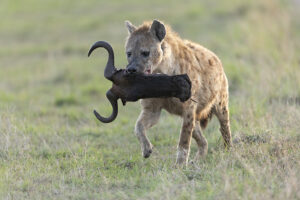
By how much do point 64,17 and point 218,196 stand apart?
39.8 feet

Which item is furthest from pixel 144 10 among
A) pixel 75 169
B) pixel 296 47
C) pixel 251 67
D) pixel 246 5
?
pixel 75 169

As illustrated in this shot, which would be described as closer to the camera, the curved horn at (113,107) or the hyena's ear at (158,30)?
the curved horn at (113,107)

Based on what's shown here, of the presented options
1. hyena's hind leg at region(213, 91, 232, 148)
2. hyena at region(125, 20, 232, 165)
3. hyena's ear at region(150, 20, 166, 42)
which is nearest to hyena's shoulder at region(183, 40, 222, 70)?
hyena at region(125, 20, 232, 165)

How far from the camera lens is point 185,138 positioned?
541 centimetres

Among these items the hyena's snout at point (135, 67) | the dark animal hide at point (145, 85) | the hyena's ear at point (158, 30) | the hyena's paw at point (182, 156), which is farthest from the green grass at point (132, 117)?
the hyena's ear at point (158, 30)

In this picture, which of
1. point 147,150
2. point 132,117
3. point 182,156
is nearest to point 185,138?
point 182,156

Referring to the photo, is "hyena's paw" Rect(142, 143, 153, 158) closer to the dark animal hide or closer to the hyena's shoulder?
the dark animal hide

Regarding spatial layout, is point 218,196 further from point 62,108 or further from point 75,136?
point 62,108

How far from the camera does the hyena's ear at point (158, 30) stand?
5.43 metres

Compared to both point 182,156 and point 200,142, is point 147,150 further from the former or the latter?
point 200,142

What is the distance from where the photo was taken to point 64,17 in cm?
1554

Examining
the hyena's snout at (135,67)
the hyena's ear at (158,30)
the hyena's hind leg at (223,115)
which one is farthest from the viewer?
the hyena's hind leg at (223,115)

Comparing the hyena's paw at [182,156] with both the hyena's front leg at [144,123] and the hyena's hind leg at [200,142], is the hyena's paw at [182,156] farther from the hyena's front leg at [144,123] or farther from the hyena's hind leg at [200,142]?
the hyena's hind leg at [200,142]

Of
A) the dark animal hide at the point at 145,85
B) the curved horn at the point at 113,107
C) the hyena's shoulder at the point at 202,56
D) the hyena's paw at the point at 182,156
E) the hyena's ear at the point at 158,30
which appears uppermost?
the hyena's ear at the point at 158,30
